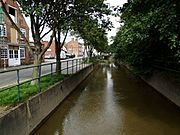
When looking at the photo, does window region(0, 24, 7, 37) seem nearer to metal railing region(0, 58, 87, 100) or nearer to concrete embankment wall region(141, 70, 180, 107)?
metal railing region(0, 58, 87, 100)

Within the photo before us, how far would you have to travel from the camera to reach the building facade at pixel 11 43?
3322 centimetres

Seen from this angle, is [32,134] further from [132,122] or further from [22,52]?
[22,52]

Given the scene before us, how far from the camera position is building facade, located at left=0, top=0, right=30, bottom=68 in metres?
33.2

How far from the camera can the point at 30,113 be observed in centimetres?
739

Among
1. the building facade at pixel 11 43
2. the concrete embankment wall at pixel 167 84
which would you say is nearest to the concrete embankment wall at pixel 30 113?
the concrete embankment wall at pixel 167 84

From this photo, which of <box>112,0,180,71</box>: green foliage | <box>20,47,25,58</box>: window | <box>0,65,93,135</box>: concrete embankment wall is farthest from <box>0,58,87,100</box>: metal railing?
<box>20,47,25,58</box>: window

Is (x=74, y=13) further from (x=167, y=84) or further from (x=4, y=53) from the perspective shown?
(x=4, y=53)

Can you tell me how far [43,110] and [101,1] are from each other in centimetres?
692

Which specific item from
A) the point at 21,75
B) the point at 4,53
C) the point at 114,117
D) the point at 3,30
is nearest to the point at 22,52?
the point at 4,53

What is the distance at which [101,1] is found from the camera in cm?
1359

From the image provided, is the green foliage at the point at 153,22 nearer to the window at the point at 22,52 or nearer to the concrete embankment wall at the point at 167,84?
the concrete embankment wall at the point at 167,84

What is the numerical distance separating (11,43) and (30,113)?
3006 centimetres

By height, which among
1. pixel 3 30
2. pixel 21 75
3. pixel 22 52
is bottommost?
pixel 21 75

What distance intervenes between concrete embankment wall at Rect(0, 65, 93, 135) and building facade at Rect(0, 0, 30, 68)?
22582 mm
